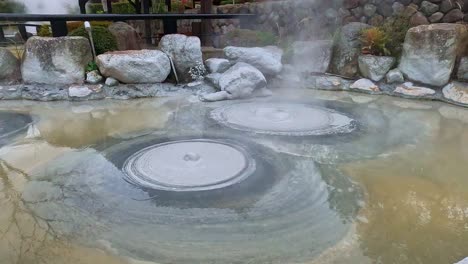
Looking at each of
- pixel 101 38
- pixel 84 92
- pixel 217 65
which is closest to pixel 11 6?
pixel 101 38

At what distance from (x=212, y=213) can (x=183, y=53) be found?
3962mm

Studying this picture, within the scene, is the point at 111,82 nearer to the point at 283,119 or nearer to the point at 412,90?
the point at 283,119

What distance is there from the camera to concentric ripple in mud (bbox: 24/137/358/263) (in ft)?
6.49

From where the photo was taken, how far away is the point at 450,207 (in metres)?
2.40

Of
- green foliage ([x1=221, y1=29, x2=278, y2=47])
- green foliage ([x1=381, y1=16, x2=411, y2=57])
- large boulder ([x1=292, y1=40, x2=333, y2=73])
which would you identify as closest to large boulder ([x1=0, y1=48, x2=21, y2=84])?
green foliage ([x1=221, y1=29, x2=278, y2=47])

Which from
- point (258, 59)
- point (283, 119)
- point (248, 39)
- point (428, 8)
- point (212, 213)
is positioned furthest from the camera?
point (248, 39)

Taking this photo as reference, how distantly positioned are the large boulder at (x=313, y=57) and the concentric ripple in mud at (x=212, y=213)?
359 centimetres

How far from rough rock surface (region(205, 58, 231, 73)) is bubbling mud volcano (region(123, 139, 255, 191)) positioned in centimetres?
260

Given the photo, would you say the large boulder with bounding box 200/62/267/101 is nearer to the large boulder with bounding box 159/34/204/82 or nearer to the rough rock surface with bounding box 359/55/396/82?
the large boulder with bounding box 159/34/204/82

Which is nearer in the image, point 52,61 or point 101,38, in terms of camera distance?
point 52,61

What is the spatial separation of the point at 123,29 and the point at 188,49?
4.65ft

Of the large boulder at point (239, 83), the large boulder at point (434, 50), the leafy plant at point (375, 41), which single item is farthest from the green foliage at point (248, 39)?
the large boulder at point (434, 50)

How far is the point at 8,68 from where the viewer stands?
5.38 meters

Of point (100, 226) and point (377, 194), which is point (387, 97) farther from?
point (100, 226)
